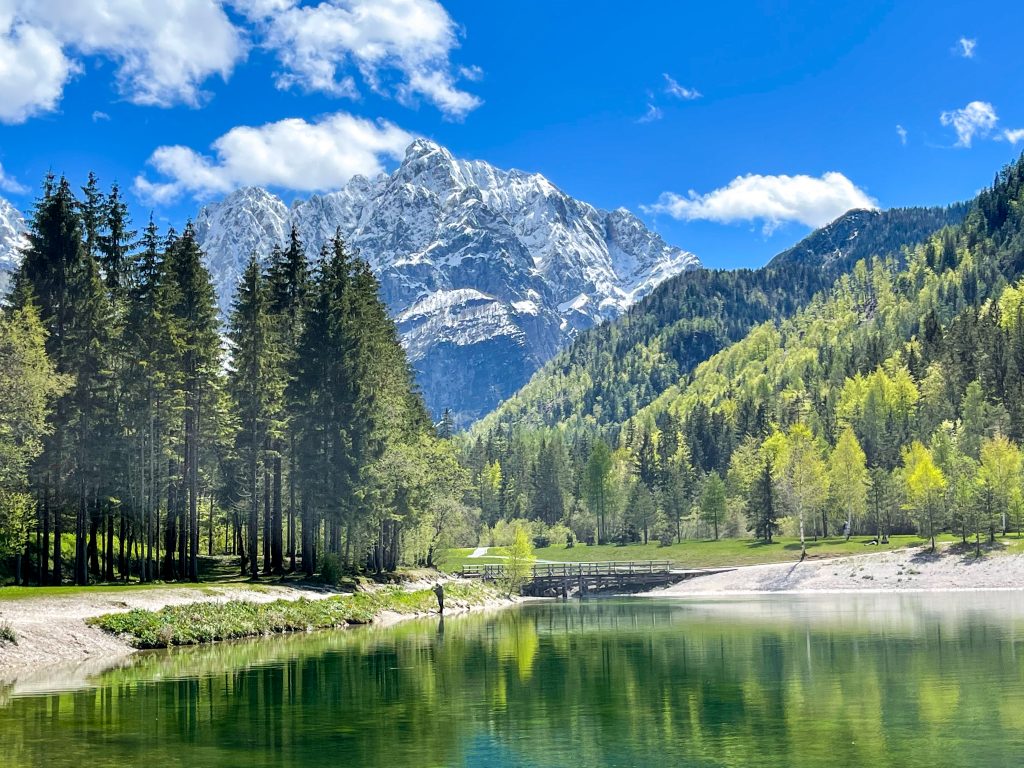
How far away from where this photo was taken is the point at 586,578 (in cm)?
10988

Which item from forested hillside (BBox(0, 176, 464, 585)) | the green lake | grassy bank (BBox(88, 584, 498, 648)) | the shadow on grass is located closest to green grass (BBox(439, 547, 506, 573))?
the shadow on grass

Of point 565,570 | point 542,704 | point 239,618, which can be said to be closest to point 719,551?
point 565,570

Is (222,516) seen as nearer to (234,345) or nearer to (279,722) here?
(234,345)

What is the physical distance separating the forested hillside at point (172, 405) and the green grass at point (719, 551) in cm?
5326

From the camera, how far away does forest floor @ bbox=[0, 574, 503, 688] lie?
112 feet

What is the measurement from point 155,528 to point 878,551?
270ft

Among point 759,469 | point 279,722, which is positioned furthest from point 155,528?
point 759,469

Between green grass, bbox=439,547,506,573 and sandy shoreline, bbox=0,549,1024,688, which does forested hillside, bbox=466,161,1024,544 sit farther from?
green grass, bbox=439,547,506,573

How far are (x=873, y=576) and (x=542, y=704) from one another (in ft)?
275

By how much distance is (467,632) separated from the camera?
53312mm

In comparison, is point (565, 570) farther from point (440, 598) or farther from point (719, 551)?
point (440, 598)

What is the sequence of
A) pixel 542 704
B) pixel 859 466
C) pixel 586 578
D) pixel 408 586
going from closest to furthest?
pixel 542 704
pixel 408 586
pixel 586 578
pixel 859 466

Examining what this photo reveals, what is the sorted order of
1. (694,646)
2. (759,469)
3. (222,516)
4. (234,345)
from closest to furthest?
(694,646)
(234,345)
(222,516)
(759,469)

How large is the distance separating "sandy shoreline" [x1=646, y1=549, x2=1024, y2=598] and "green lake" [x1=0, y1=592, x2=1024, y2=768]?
5012cm
